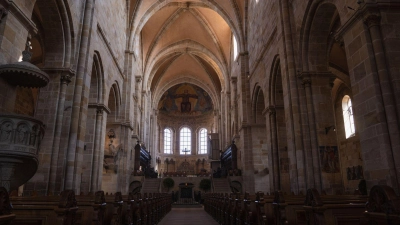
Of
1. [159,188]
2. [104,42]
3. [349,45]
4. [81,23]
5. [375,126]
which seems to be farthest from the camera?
[159,188]

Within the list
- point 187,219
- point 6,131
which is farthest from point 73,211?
point 187,219

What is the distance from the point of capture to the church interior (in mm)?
5680

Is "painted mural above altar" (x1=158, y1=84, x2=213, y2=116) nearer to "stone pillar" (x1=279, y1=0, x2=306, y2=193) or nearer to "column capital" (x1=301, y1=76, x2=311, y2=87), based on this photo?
"stone pillar" (x1=279, y1=0, x2=306, y2=193)

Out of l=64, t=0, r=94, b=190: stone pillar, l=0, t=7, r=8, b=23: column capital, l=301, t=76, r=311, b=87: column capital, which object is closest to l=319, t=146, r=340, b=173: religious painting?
l=301, t=76, r=311, b=87: column capital

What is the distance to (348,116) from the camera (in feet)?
63.2

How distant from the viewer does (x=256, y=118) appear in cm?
1853

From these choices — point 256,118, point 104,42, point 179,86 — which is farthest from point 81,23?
point 179,86

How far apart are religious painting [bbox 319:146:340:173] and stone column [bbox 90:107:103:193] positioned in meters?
9.61

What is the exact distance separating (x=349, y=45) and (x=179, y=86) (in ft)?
116

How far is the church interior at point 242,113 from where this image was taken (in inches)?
224

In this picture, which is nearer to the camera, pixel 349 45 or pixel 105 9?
pixel 349 45

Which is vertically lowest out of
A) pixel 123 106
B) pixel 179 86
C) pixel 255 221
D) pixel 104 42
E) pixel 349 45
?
pixel 255 221

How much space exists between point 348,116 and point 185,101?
25.9 meters

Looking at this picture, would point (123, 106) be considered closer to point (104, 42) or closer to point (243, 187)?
point (104, 42)
